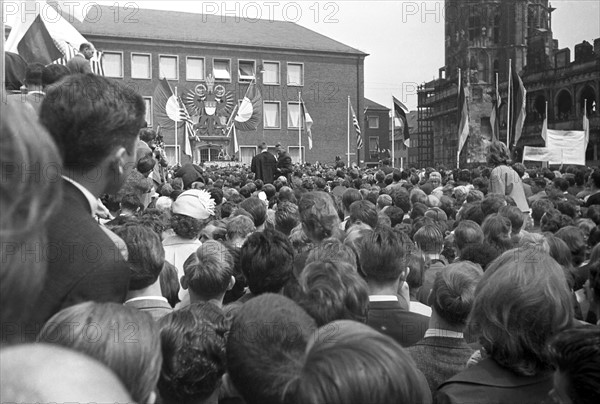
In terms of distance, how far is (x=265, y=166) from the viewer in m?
13.9

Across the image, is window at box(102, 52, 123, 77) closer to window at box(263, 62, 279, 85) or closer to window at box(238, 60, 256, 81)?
window at box(238, 60, 256, 81)

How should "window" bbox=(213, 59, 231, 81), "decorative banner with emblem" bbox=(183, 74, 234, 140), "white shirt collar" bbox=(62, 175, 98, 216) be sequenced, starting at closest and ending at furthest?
"white shirt collar" bbox=(62, 175, 98, 216) < "decorative banner with emblem" bbox=(183, 74, 234, 140) < "window" bbox=(213, 59, 231, 81)

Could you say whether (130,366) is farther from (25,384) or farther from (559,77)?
(559,77)

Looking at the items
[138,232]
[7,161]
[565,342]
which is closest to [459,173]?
[138,232]

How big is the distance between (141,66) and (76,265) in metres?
51.9

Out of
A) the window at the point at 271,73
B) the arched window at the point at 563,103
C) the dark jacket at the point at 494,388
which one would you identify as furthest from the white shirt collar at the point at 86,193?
the arched window at the point at 563,103

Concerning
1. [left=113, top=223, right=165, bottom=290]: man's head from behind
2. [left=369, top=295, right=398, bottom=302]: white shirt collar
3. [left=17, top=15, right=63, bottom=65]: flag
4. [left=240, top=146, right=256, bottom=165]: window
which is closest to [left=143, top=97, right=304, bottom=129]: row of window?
[left=240, top=146, right=256, bottom=165]: window

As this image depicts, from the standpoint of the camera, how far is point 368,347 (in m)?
1.71

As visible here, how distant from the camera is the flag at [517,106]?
1853cm

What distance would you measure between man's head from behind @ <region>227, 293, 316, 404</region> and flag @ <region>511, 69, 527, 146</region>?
1717cm

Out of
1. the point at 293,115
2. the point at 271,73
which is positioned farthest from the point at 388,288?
the point at 271,73

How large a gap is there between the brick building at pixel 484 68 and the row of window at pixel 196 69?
17779 mm

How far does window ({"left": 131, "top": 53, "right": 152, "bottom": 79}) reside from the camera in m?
51.3

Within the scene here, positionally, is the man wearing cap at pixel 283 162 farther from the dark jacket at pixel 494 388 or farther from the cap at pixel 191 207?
the dark jacket at pixel 494 388
